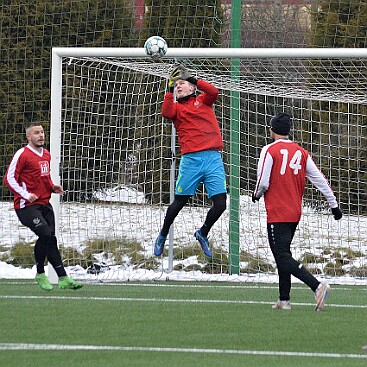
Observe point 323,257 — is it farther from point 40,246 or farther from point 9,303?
point 9,303

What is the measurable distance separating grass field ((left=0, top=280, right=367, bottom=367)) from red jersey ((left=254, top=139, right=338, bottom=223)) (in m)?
0.87

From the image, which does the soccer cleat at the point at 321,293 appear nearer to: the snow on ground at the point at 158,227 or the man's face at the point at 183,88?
the man's face at the point at 183,88

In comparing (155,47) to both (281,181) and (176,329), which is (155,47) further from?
(176,329)

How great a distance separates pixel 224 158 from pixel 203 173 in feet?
12.4

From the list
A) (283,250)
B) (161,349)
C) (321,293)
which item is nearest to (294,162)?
(283,250)

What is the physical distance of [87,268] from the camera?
46.7 ft

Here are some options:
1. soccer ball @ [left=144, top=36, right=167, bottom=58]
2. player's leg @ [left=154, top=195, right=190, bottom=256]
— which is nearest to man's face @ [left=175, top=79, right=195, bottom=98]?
soccer ball @ [left=144, top=36, right=167, bottom=58]

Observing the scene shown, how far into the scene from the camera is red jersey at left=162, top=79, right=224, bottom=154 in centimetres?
1105

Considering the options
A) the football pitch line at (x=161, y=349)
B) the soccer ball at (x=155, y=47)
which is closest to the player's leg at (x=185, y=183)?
the soccer ball at (x=155, y=47)

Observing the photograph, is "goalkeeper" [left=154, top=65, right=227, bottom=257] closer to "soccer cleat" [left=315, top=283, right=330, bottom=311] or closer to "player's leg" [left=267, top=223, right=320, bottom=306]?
"player's leg" [left=267, top=223, right=320, bottom=306]

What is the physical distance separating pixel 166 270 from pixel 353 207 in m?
2.81

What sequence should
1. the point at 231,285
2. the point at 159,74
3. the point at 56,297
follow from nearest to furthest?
the point at 56,297, the point at 231,285, the point at 159,74

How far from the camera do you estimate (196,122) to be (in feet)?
36.4

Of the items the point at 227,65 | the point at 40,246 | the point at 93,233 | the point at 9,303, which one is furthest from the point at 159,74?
the point at 9,303
